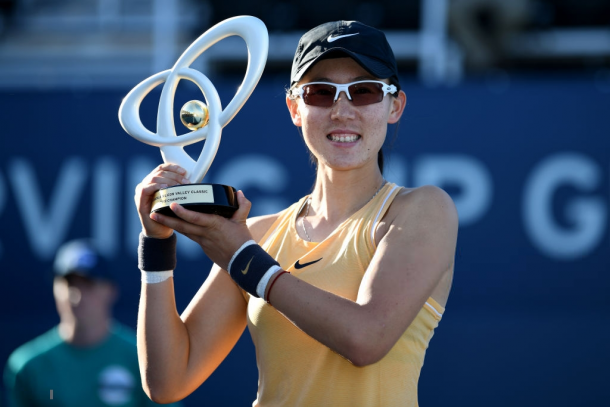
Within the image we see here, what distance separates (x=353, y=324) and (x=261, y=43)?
0.80 metres

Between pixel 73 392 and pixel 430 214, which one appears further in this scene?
pixel 73 392

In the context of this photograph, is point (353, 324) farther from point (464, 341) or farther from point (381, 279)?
point (464, 341)

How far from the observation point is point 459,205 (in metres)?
Result: 5.05

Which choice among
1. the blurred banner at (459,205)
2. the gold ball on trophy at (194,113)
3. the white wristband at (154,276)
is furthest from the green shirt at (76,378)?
the gold ball on trophy at (194,113)

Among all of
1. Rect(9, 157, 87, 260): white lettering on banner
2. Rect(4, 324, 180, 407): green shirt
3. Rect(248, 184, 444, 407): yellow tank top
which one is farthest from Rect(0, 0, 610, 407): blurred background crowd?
Rect(248, 184, 444, 407): yellow tank top

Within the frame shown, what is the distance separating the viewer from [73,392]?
370 cm

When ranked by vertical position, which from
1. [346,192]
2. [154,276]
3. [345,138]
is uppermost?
[345,138]

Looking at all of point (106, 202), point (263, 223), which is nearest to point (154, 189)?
point (263, 223)

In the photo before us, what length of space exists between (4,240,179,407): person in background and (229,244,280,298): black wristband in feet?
6.94

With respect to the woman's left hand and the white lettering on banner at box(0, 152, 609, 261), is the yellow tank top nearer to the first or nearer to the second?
the woman's left hand

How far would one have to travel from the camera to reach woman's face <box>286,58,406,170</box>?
196cm

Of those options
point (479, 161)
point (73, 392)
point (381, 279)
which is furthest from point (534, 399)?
point (381, 279)

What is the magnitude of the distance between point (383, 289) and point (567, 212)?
3.60m

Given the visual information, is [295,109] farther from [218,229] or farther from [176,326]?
[176,326]
